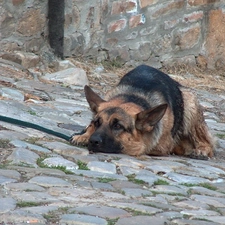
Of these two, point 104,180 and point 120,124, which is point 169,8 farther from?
point 104,180

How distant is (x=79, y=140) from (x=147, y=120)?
72 cm

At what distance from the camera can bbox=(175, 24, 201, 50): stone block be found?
12.3 metres

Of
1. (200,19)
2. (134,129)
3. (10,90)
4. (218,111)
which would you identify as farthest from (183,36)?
(134,129)

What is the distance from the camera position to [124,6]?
11.5 metres

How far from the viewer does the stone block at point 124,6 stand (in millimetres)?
11414

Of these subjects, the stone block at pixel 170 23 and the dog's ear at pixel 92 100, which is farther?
the stone block at pixel 170 23

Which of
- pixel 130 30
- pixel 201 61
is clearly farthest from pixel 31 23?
pixel 201 61

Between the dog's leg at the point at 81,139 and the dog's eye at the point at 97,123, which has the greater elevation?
the dog's eye at the point at 97,123

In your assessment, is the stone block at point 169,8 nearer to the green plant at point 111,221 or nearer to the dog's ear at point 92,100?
the dog's ear at point 92,100

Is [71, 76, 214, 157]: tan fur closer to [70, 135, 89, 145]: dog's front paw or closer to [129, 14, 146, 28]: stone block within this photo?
[70, 135, 89, 145]: dog's front paw

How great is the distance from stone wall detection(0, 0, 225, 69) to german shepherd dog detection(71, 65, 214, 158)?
3281 millimetres

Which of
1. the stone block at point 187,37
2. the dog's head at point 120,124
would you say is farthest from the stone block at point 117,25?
the dog's head at point 120,124

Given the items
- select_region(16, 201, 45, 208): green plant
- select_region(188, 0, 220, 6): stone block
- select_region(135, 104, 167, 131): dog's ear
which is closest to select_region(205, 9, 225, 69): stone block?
select_region(188, 0, 220, 6): stone block

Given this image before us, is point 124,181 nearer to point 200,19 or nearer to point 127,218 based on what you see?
point 127,218
